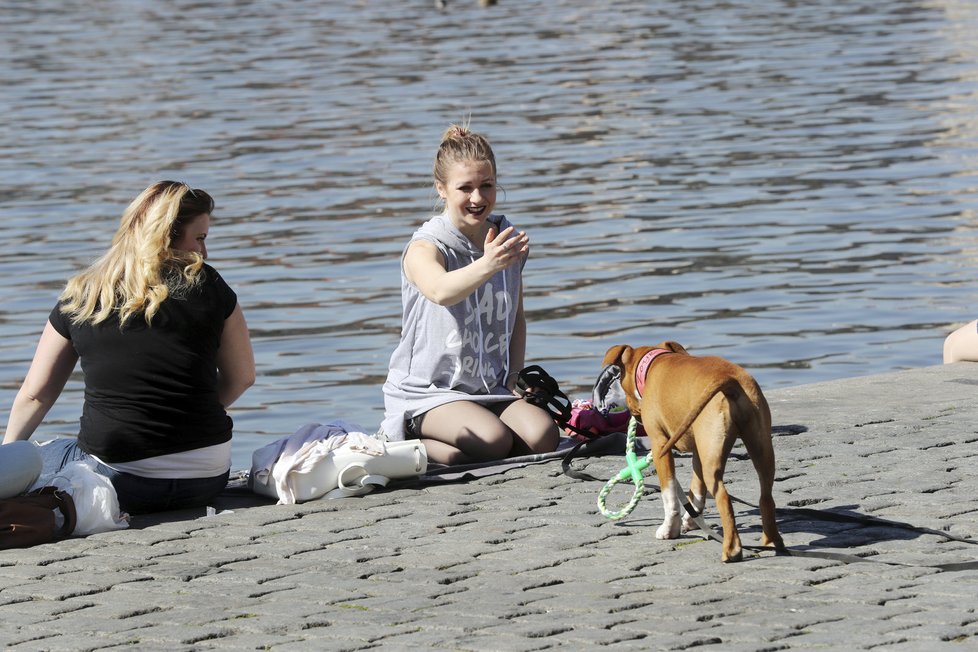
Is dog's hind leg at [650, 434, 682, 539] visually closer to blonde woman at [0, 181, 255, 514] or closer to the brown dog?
the brown dog

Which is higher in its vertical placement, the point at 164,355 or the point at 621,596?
the point at 164,355

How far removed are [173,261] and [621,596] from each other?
2621mm

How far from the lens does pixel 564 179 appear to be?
65.7 ft

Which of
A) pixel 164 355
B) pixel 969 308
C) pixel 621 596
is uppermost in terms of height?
pixel 164 355

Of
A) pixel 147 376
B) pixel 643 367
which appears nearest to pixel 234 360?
pixel 147 376

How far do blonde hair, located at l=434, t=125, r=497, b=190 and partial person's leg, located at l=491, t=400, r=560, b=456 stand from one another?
3.65 ft

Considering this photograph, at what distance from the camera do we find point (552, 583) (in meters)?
5.99

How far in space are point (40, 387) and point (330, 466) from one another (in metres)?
1.26

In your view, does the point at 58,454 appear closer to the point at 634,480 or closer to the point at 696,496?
the point at 634,480

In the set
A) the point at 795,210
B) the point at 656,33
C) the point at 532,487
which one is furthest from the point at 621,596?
the point at 656,33

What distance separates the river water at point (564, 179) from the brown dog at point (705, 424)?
504 cm

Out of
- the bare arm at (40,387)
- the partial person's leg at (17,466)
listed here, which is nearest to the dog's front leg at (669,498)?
the partial person's leg at (17,466)

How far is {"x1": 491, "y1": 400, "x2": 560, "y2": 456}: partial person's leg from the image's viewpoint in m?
8.09

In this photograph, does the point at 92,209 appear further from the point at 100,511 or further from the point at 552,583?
the point at 552,583
